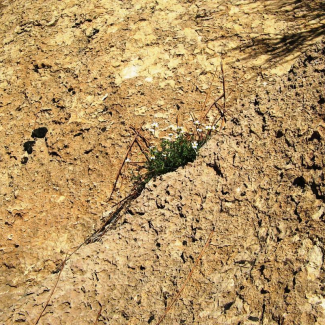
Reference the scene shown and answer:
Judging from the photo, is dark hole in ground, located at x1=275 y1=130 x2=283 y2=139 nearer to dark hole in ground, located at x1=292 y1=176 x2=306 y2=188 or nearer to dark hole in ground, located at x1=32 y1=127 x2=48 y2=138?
dark hole in ground, located at x1=292 y1=176 x2=306 y2=188

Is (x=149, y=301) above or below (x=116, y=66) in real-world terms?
below

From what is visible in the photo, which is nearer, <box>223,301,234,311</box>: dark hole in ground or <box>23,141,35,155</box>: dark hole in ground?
<box>223,301,234,311</box>: dark hole in ground

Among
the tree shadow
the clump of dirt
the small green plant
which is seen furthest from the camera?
the tree shadow

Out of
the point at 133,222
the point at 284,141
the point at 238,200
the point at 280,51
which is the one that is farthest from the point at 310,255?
the point at 280,51

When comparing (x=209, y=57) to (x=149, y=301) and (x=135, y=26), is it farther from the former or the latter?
(x=149, y=301)

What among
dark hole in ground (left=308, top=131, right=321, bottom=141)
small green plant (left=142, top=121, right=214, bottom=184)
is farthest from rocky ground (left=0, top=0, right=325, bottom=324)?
small green plant (left=142, top=121, right=214, bottom=184)

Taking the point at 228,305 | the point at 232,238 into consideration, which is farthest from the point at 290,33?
the point at 228,305
